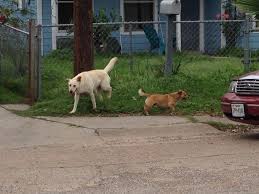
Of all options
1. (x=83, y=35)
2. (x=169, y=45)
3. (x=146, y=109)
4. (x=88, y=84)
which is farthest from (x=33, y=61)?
(x=169, y=45)

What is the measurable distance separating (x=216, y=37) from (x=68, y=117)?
12.1 metres

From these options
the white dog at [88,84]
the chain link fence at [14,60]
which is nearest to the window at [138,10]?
the chain link fence at [14,60]

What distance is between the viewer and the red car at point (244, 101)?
8469mm

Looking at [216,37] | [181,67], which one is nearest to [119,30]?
[216,37]

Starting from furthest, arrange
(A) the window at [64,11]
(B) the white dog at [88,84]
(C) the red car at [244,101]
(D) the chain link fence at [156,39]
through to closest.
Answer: (A) the window at [64,11]
(D) the chain link fence at [156,39]
(B) the white dog at [88,84]
(C) the red car at [244,101]

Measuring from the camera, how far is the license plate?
8.55m

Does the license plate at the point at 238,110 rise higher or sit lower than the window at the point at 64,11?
lower

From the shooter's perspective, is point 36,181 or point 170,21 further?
point 170,21

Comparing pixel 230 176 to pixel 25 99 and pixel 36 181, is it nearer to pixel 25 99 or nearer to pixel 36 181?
pixel 36 181

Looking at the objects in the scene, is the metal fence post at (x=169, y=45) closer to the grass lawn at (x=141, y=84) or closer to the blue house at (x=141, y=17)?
the grass lawn at (x=141, y=84)

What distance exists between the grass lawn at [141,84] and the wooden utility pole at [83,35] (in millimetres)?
660

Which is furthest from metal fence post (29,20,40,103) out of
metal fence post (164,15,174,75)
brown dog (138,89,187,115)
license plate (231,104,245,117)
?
license plate (231,104,245,117)

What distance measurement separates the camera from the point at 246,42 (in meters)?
13.0

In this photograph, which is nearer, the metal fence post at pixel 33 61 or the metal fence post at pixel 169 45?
the metal fence post at pixel 33 61
